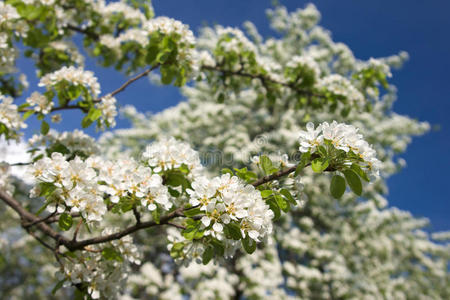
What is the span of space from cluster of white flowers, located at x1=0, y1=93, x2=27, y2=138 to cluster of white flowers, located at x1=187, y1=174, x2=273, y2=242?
186 centimetres

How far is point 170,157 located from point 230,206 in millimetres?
585

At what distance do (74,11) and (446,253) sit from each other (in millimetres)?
14820

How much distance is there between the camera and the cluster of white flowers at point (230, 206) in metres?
1.34

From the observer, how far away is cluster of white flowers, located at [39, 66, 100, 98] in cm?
246

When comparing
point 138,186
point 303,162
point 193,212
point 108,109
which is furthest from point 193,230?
point 108,109

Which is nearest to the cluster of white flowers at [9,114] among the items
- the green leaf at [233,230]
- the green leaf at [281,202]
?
the green leaf at [233,230]

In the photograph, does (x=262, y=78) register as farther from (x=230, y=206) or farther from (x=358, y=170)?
(x=230, y=206)

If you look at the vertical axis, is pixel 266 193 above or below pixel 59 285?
above

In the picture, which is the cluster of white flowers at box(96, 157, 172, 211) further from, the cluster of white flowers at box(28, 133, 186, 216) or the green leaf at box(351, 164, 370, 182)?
the green leaf at box(351, 164, 370, 182)

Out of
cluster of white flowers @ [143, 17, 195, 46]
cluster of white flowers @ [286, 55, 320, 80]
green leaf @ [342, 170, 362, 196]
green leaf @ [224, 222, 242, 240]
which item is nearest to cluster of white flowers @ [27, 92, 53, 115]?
cluster of white flowers @ [143, 17, 195, 46]

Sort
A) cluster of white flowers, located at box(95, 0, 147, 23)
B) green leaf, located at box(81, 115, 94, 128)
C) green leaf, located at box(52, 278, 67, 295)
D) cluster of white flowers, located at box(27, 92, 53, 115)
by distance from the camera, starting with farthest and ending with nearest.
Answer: cluster of white flowers, located at box(95, 0, 147, 23)
green leaf, located at box(81, 115, 94, 128)
cluster of white flowers, located at box(27, 92, 53, 115)
green leaf, located at box(52, 278, 67, 295)

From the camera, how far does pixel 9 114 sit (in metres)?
2.39

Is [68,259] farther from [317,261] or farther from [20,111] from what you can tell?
[317,261]

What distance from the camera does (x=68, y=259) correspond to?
2.01 meters
